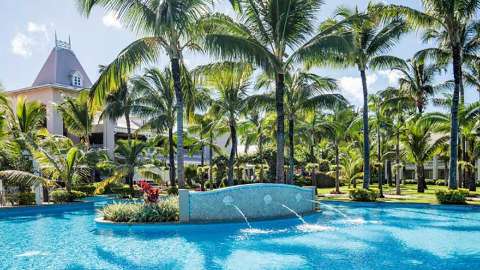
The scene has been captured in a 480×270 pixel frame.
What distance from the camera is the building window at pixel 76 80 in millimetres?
37875

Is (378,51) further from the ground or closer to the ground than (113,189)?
further from the ground

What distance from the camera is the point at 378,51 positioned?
22.3 metres

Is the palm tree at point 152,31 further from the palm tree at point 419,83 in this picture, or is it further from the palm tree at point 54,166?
the palm tree at point 419,83

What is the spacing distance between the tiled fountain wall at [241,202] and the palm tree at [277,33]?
1.37 m

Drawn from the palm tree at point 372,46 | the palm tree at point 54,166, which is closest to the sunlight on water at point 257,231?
the palm tree at point 372,46

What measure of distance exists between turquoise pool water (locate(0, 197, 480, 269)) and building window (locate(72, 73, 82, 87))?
23.5m

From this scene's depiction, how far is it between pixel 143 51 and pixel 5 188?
10924mm

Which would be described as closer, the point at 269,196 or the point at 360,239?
the point at 360,239

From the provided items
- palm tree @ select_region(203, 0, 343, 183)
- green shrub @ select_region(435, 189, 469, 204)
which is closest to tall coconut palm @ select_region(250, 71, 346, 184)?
palm tree @ select_region(203, 0, 343, 183)

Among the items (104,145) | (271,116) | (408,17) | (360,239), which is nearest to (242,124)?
(271,116)

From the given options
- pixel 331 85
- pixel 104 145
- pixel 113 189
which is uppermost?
pixel 331 85

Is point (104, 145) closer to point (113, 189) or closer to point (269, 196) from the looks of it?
point (113, 189)

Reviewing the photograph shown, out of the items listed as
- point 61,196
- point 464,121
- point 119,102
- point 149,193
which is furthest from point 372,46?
point 61,196

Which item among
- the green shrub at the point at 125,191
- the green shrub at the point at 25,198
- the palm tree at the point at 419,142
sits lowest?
the green shrub at the point at 125,191
